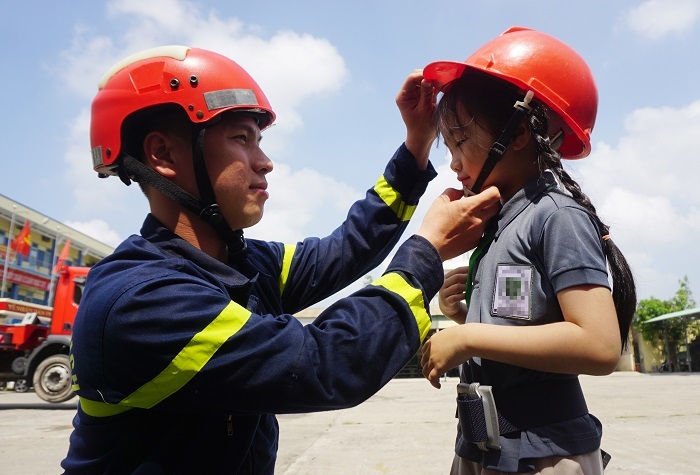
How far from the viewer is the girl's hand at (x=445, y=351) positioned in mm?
1353

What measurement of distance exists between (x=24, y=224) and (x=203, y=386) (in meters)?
32.4

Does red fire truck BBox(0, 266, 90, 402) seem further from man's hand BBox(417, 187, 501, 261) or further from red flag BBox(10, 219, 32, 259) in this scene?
red flag BBox(10, 219, 32, 259)

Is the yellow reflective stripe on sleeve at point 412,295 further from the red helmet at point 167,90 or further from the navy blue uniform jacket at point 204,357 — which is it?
the red helmet at point 167,90

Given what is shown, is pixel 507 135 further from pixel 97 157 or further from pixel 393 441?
pixel 393 441

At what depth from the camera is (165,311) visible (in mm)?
1264

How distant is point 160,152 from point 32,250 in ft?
109

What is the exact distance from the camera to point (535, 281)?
4.61 feet

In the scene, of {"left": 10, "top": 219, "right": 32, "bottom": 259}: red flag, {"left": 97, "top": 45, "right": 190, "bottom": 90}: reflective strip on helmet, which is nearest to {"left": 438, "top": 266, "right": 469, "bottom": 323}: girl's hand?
{"left": 97, "top": 45, "right": 190, "bottom": 90}: reflective strip on helmet

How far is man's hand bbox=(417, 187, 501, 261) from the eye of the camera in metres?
1.49

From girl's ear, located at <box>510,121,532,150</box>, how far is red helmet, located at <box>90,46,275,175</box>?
819 millimetres

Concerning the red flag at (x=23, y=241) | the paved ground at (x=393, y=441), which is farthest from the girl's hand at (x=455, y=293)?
the red flag at (x=23, y=241)

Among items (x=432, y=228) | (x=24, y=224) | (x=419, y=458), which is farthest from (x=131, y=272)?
(x=24, y=224)

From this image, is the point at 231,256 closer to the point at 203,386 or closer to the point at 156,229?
the point at 156,229

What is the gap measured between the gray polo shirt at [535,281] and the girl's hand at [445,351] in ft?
0.47
